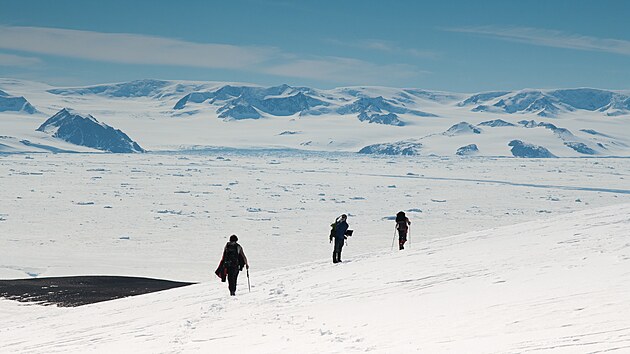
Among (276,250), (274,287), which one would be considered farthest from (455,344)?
(276,250)

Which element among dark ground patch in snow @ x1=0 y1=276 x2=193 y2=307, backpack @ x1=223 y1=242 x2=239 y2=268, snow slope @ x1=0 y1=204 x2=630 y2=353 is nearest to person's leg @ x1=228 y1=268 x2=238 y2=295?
backpack @ x1=223 y1=242 x2=239 y2=268

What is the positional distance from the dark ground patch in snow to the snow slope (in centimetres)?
199

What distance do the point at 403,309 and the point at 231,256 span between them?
476 cm

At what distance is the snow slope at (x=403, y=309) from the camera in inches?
347

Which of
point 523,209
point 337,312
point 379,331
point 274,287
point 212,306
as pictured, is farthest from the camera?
point 523,209

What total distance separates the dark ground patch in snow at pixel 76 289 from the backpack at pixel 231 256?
783cm

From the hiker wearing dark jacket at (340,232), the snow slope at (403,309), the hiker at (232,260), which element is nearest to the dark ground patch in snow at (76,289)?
the snow slope at (403,309)

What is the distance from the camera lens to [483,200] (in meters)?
134

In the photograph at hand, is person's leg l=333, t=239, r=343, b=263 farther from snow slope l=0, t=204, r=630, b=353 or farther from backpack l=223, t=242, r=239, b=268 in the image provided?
backpack l=223, t=242, r=239, b=268

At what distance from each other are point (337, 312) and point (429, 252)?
771 centimetres

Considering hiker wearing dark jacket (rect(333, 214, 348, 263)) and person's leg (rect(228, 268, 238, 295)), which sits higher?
hiker wearing dark jacket (rect(333, 214, 348, 263))

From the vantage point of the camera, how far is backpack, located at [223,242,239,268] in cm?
1482

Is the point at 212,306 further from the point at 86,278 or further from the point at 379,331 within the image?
Result: the point at 86,278

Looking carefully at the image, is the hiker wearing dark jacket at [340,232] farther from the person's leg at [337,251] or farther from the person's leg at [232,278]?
the person's leg at [232,278]
